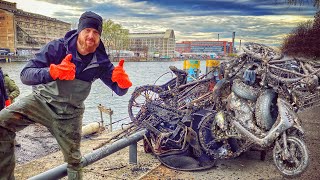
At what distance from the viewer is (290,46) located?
18781 mm

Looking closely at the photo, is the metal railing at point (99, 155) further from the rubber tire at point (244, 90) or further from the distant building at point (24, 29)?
the distant building at point (24, 29)

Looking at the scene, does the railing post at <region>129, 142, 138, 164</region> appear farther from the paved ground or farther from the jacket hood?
the jacket hood

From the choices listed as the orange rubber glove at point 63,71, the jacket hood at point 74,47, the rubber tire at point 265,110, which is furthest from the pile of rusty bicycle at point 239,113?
the orange rubber glove at point 63,71

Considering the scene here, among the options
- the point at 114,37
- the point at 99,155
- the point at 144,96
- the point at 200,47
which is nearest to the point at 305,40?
the point at 144,96

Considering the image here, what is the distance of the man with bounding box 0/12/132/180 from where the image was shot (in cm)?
295

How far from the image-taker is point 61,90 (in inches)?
119

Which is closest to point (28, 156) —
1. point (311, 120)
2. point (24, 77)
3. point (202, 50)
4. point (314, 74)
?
point (24, 77)

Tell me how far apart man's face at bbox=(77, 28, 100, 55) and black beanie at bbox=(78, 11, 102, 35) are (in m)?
0.04

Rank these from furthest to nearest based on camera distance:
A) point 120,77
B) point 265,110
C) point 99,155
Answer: point 265,110, point 99,155, point 120,77

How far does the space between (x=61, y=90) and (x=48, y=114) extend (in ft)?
0.99

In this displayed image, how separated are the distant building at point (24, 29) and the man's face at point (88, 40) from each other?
73.9 m

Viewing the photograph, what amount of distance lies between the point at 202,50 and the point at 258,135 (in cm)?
16627

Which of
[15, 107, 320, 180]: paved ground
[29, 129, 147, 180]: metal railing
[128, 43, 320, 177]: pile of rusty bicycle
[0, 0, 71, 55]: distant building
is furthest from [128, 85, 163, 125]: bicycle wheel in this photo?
[0, 0, 71, 55]: distant building

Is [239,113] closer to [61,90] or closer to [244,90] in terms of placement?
[244,90]
